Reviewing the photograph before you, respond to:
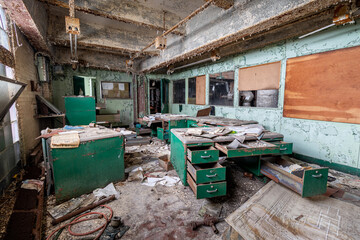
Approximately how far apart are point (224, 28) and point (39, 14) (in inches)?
151

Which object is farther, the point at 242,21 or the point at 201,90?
the point at 201,90

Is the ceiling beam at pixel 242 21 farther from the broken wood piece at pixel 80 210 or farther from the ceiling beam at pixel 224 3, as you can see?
the broken wood piece at pixel 80 210

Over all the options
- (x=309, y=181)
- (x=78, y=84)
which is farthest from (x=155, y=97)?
(x=309, y=181)

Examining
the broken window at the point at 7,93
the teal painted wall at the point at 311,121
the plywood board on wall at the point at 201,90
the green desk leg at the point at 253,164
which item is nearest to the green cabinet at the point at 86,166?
the broken window at the point at 7,93

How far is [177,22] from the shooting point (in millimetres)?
4430

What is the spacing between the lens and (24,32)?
3498 millimetres

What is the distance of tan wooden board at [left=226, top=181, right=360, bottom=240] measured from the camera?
5.19 ft

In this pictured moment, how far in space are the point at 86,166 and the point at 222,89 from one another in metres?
4.93

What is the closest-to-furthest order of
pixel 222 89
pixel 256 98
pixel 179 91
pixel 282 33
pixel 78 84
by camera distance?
pixel 282 33, pixel 256 98, pixel 222 89, pixel 78 84, pixel 179 91

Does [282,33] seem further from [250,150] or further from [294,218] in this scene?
[294,218]

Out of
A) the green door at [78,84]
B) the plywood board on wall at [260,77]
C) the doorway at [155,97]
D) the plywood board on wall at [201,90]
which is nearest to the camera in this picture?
the plywood board on wall at [260,77]

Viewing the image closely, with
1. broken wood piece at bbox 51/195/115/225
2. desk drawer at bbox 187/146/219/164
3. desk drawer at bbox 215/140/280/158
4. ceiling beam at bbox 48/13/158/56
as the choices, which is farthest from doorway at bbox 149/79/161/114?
desk drawer at bbox 215/140/280/158

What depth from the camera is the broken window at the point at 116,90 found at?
25.2 ft

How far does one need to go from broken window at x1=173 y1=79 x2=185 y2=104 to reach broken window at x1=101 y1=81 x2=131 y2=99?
2379mm
